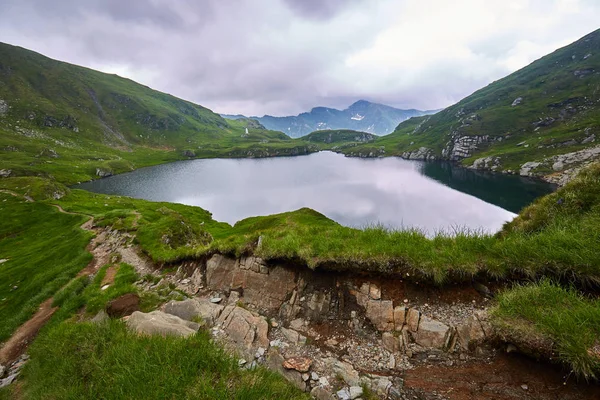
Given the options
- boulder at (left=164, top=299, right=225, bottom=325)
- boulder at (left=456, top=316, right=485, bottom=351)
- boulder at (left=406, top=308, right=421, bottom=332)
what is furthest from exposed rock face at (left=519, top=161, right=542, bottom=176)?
boulder at (left=164, top=299, right=225, bottom=325)

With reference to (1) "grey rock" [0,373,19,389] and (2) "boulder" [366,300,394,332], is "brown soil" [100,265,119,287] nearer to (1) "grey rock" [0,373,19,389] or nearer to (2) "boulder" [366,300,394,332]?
(1) "grey rock" [0,373,19,389]

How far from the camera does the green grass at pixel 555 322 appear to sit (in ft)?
16.5

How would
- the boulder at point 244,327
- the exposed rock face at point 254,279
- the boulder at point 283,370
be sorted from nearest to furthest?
the boulder at point 283,370 < the boulder at point 244,327 < the exposed rock face at point 254,279

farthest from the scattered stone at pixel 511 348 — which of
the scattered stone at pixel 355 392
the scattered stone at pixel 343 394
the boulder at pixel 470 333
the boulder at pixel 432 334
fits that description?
the scattered stone at pixel 343 394

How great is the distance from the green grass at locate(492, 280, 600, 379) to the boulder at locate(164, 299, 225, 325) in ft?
32.9

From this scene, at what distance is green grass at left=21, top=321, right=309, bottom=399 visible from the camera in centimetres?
501

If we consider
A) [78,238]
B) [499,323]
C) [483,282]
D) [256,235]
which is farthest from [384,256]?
[78,238]

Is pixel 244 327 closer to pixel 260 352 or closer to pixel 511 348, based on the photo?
pixel 260 352

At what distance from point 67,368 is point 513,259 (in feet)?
44.5

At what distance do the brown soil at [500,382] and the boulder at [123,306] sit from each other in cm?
1293

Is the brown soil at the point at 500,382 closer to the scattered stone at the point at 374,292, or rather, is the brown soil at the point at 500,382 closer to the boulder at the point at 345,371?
the boulder at the point at 345,371

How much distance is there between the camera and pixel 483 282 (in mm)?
8352

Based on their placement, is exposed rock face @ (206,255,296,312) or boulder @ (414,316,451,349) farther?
exposed rock face @ (206,255,296,312)

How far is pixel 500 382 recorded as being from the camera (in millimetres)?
6000
